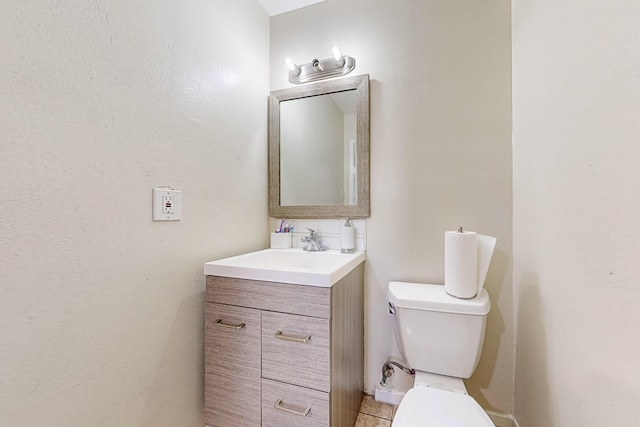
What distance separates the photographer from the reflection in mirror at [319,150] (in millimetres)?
1469

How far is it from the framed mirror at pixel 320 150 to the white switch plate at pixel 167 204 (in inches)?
26.1

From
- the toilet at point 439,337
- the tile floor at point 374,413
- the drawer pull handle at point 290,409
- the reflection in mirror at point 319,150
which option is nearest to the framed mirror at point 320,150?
the reflection in mirror at point 319,150

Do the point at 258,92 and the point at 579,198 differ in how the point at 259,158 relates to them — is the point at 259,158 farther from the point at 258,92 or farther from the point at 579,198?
the point at 579,198

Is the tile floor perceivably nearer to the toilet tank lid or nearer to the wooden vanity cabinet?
the wooden vanity cabinet

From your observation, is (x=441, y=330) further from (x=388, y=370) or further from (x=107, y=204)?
(x=107, y=204)

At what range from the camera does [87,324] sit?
0.74 metres

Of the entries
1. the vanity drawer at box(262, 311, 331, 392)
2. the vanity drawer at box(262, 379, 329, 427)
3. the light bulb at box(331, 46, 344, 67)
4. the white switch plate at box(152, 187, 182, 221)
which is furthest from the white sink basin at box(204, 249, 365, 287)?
the light bulb at box(331, 46, 344, 67)

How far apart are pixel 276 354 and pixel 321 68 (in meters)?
1.48

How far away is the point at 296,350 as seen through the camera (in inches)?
37.0

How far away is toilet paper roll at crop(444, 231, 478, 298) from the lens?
1048 millimetres

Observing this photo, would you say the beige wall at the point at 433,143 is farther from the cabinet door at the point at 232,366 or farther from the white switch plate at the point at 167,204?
the white switch plate at the point at 167,204

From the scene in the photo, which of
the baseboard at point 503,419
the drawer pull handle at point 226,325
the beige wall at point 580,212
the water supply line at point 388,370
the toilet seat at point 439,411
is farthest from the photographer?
the water supply line at point 388,370

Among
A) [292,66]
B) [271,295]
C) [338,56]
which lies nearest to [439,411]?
[271,295]

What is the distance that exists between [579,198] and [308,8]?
5.53 ft
